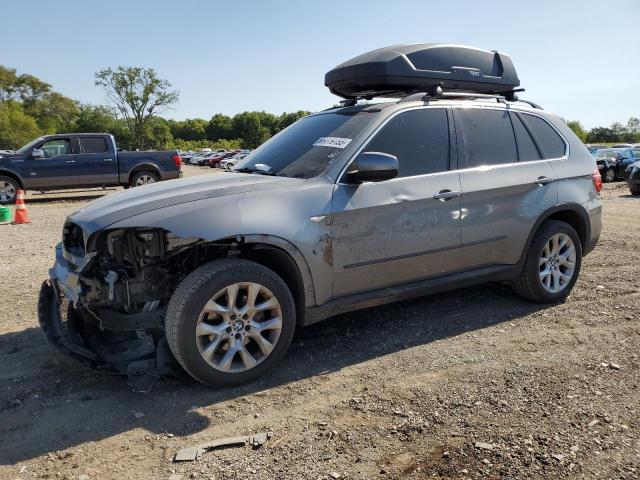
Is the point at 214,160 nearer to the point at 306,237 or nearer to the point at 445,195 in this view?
the point at 445,195

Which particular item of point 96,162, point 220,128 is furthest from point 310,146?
point 220,128

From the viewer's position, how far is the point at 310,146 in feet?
13.5

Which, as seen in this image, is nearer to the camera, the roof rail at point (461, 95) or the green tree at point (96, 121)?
the roof rail at point (461, 95)

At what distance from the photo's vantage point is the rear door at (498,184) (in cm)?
427

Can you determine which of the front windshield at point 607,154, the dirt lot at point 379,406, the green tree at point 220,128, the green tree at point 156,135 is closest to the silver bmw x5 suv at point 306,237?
the dirt lot at point 379,406

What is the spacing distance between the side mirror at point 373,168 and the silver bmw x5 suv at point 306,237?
1cm

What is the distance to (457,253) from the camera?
13.8 feet

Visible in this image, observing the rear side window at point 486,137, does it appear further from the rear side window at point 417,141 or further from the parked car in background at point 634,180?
Answer: the parked car in background at point 634,180

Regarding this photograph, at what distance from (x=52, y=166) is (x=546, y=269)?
1347 centimetres

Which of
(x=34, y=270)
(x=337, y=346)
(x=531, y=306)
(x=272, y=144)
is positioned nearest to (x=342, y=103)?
(x=272, y=144)

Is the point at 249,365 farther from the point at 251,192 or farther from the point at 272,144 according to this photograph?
the point at 272,144

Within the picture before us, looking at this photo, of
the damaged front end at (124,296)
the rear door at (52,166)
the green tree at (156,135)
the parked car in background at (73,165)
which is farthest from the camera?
the green tree at (156,135)

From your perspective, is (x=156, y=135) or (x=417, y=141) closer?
(x=417, y=141)

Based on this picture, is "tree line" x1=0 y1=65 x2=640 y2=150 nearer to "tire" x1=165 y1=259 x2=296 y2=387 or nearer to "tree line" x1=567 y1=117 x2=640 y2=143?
"tree line" x1=567 y1=117 x2=640 y2=143
